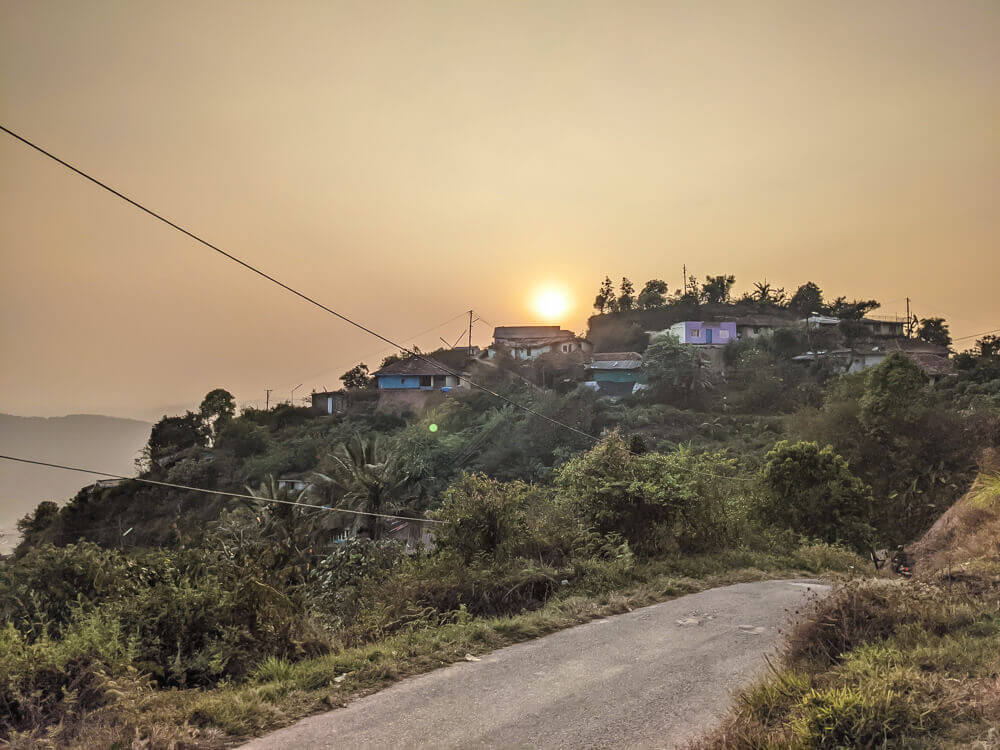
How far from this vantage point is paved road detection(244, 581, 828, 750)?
5023 millimetres

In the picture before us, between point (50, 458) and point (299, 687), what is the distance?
2803 cm

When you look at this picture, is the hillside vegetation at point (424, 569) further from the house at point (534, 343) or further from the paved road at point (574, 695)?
the house at point (534, 343)

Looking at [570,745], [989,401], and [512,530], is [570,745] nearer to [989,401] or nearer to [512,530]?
[512,530]

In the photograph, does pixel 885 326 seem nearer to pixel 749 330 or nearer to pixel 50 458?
pixel 749 330

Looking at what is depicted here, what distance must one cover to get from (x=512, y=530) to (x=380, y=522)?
21988mm

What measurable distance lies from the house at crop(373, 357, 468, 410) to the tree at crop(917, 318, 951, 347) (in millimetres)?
52096

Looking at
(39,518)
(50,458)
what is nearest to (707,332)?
(50,458)

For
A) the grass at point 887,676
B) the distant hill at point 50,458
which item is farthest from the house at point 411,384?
the grass at point 887,676

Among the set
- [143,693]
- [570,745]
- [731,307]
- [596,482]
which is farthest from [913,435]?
[731,307]

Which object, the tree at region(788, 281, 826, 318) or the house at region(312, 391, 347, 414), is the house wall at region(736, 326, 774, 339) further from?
the house at region(312, 391, 347, 414)

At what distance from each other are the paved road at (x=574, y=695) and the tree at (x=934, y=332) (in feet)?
252

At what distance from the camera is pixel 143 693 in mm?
5605

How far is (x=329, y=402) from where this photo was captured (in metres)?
70.5

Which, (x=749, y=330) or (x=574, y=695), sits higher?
(x=749, y=330)
